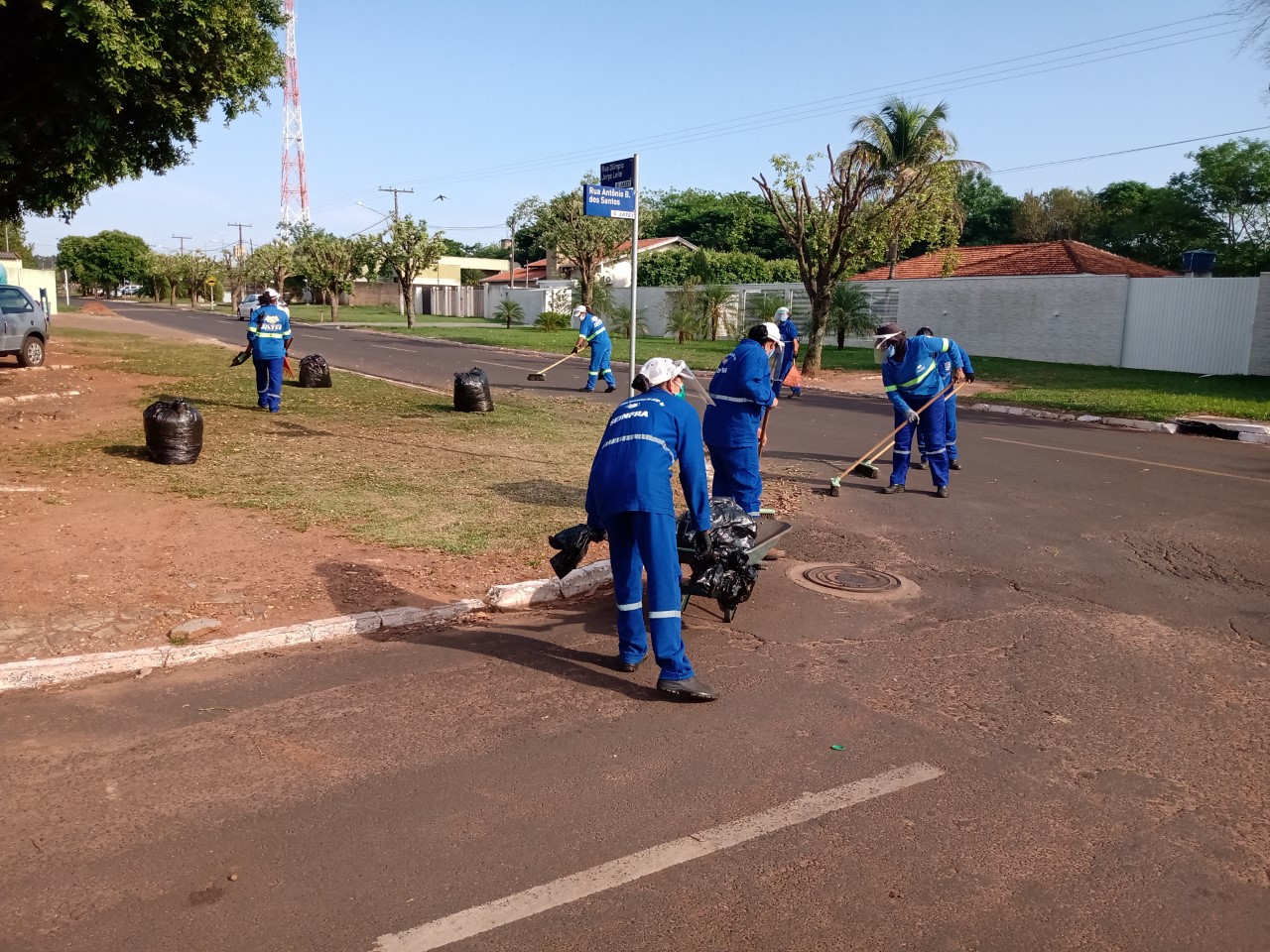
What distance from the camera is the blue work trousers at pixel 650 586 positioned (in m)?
5.05

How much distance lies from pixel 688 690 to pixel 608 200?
5.45 metres

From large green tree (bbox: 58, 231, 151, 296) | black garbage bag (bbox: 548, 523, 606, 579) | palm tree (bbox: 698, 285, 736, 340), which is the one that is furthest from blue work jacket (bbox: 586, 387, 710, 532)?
large green tree (bbox: 58, 231, 151, 296)

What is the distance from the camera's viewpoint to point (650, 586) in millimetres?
5164

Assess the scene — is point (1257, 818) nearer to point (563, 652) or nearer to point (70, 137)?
point (563, 652)

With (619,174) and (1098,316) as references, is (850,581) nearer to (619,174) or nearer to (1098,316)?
(619,174)

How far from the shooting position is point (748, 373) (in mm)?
7391

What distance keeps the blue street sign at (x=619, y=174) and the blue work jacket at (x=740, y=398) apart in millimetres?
2557

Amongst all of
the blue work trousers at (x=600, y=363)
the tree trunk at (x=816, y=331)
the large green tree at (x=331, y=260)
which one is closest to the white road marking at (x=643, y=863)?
the blue work trousers at (x=600, y=363)

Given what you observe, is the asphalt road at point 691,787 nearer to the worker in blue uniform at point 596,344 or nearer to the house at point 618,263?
the worker in blue uniform at point 596,344

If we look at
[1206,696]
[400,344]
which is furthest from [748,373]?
[400,344]

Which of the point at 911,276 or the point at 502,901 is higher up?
the point at 911,276

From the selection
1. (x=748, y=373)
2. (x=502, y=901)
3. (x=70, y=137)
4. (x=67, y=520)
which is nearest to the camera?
(x=502, y=901)

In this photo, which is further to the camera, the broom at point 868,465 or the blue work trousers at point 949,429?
the blue work trousers at point 949,429

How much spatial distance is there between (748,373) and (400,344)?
1201 inches
